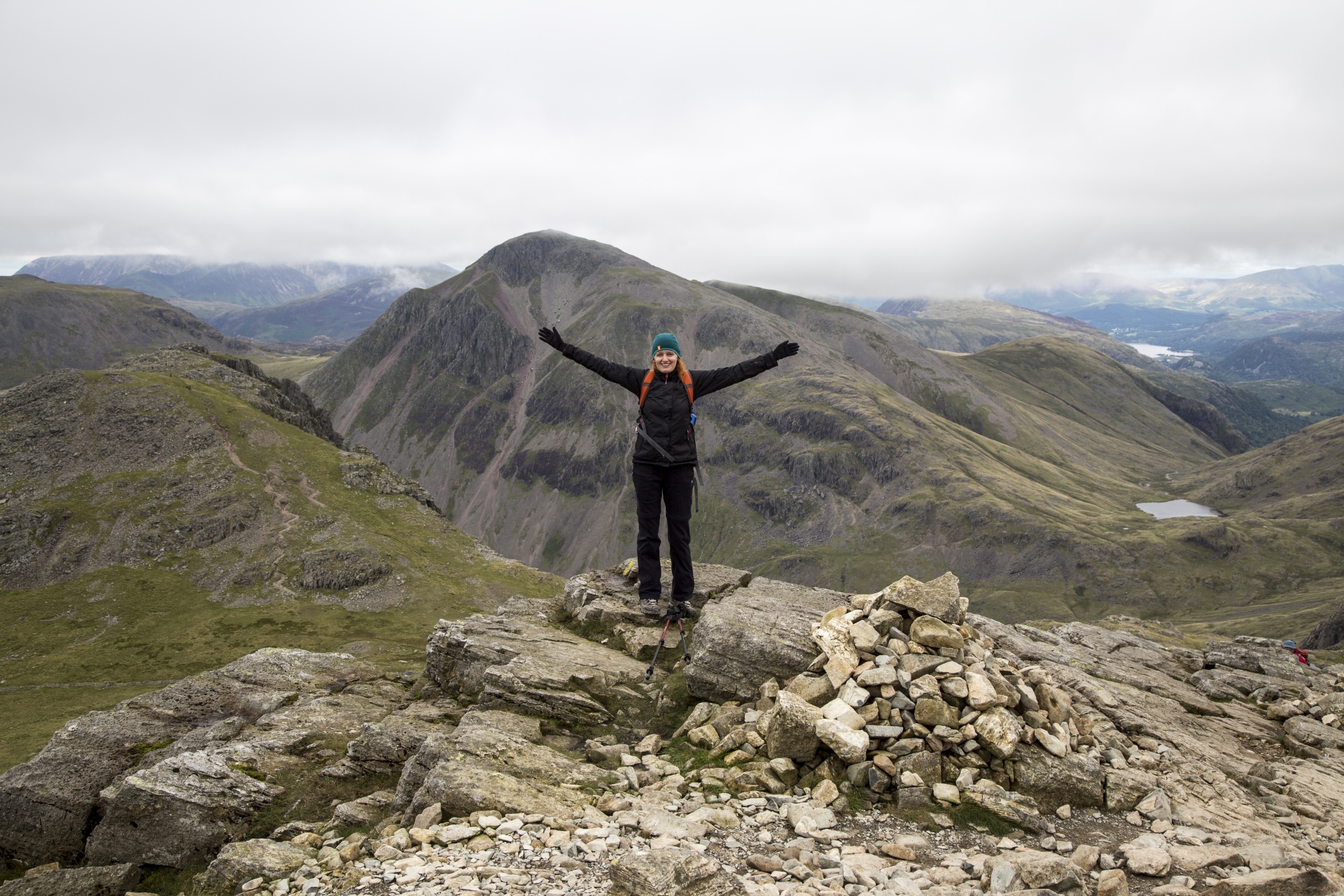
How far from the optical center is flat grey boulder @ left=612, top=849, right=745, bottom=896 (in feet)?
32.6

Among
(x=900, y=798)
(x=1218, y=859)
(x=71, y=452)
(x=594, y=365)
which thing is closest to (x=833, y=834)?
(x=900, y=798)

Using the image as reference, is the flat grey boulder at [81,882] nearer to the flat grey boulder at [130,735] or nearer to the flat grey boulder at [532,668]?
the flat grey boulder at [130,735]

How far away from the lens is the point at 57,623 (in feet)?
313

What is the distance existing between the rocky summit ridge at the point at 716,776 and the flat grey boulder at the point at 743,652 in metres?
0.07

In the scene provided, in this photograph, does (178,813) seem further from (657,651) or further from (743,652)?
(743,652)

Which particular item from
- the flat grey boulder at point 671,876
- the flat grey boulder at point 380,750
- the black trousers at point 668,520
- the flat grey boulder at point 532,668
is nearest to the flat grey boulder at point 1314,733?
the black trousers at point 668,520

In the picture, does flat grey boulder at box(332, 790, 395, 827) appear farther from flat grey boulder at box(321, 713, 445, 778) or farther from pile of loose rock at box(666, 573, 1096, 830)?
pile of loose rock at box(666, 573, 1096, 830)

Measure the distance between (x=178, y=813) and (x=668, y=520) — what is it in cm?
1443

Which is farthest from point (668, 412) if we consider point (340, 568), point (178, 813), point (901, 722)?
point (340, 568)

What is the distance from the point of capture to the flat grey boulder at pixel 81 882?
15.6 meters

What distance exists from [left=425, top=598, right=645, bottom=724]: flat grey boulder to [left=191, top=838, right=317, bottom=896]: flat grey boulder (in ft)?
19.1

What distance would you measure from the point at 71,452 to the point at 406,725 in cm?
14410

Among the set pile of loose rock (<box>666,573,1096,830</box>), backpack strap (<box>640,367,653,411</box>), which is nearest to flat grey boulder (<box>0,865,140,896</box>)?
pile of loose rock (<box>666,573,1096,830</box>)

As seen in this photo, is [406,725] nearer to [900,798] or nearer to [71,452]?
[900,798]
